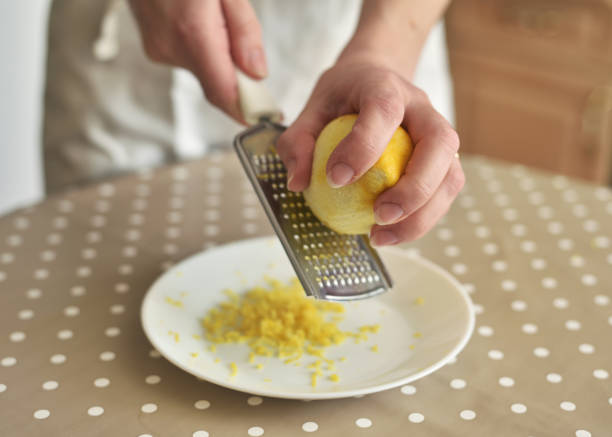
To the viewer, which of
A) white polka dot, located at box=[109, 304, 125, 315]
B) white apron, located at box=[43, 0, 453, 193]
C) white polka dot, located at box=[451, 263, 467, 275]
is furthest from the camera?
white apron, located at box=[43, 0, 453, 193]

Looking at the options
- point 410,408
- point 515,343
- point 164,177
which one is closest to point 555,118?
point 164,177

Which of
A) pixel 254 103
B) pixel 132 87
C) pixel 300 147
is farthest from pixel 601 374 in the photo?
pixel 132 87

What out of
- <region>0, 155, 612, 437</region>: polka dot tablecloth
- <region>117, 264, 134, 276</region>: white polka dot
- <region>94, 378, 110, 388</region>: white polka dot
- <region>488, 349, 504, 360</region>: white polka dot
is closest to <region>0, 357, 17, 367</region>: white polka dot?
<region>0, 155, 612, 437</region>: polka dot tablecloth

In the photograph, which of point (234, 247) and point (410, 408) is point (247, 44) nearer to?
point (234, 247)

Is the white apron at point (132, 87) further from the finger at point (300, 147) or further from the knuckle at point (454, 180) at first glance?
the knuckle at point (454, 180)

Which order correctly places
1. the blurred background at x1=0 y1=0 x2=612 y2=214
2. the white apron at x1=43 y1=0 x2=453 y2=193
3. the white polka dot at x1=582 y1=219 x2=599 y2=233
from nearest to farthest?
1. the white polka dot at x1=582 y1=219 x2=599 y2=233
2. the white apron at x1=43 y1=0 x2=453 y2=193
3. the blurred background at x1=0 y1=0 x2=612 y2=214

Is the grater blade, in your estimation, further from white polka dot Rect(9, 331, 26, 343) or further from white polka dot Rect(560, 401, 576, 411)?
white polka dot Rect(9, 331, 26, 343)

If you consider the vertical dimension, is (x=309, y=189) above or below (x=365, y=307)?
above

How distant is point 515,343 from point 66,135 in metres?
1.01

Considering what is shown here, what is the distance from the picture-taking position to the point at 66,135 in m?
1.49

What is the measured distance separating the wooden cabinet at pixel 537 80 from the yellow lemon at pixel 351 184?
1824 millimetres

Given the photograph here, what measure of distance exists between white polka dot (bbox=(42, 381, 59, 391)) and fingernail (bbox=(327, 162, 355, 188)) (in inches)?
14.1

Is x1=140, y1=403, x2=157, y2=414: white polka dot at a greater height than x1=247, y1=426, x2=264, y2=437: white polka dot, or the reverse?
x1=140, y1=403, x2=157, y2=414: white polka dot

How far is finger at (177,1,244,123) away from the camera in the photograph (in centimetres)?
97
